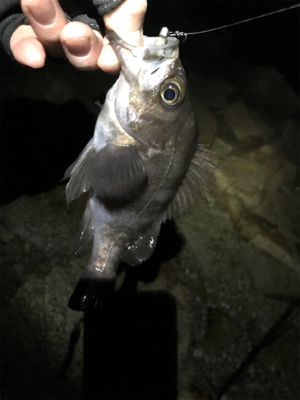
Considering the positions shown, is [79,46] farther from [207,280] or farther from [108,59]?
[207,280]

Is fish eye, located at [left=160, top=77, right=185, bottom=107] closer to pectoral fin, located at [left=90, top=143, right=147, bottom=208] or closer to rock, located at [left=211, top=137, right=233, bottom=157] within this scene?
pectoral fin, located at [left=90, top=143, right=147, bottom=208]

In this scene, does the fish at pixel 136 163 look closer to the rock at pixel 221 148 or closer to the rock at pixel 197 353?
the rock at pixel 197 353

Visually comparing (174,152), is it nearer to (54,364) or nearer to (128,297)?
(128,297)

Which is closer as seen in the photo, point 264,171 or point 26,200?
point 26,200

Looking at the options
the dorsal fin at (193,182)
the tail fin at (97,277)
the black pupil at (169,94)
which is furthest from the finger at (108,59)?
the tail fin at (97,277)

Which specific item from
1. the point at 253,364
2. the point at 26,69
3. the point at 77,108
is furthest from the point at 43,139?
the point at 253,364

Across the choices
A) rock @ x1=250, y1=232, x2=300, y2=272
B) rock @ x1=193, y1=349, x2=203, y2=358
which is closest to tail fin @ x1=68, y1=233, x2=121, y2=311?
rock @ x1=193, y1=349, x2=203, y2=358

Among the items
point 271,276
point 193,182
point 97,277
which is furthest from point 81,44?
point 271,276
